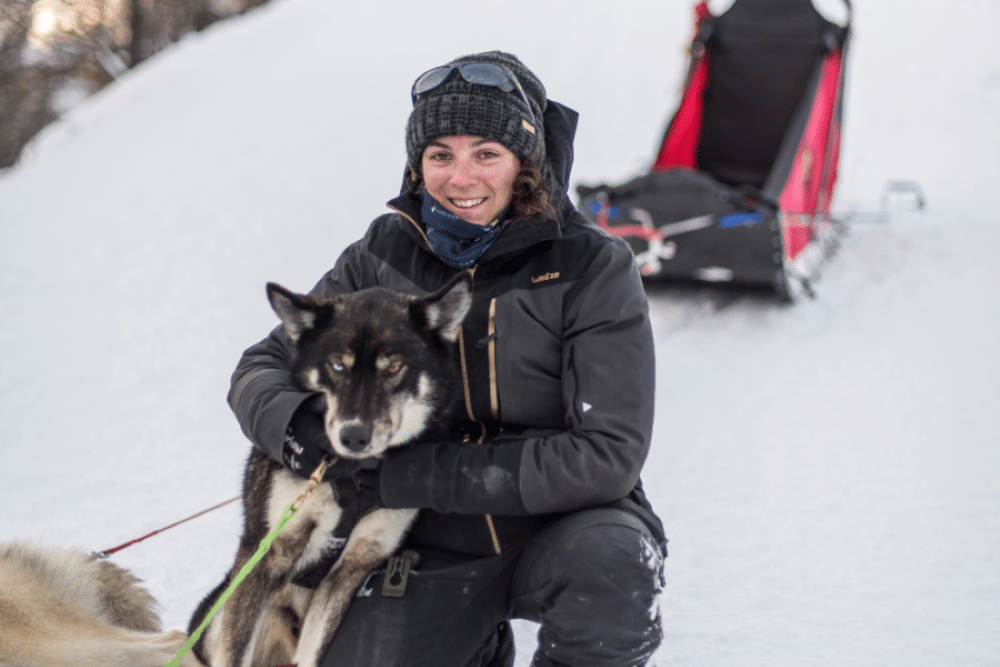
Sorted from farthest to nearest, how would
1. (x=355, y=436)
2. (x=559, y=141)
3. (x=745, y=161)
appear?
1. (x=745, y=161)
2. (x=559, y=141)
3. (x=355, y=436)

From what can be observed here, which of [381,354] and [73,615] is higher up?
[381,354]

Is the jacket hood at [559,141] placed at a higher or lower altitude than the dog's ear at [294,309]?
higher

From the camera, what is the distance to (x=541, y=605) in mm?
1654

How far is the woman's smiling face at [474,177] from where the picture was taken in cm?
182

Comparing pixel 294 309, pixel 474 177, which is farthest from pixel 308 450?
pixel 474 177

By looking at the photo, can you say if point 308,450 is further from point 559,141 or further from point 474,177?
point 559,141

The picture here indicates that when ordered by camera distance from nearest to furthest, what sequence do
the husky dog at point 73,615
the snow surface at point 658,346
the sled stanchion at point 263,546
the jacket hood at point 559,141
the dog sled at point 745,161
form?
the sled stanchion at point 263,546 < the husky dog at point 73,615 < the jacket hood at point 559,141 < the snow surface at point 658,346 < the dog sled at point 745,161

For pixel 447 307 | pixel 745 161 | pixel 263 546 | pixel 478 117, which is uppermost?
pixel 478 117

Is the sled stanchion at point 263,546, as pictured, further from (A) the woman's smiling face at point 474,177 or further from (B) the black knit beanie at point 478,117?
(B) the black knit beanie at point 478,117

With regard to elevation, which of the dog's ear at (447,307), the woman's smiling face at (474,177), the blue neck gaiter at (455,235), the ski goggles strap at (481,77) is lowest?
the dog's ear at (447,307)

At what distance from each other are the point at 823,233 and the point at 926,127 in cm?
344

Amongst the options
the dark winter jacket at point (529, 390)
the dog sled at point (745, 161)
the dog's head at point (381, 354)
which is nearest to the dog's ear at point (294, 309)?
the dog's head at point (381, 354)

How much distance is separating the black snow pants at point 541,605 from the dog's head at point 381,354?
366 millimetres

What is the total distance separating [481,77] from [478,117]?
0.35 feet
